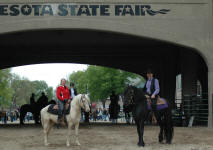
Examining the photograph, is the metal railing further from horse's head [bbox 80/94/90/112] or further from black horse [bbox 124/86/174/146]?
horse's head [bbox 80/94/90/112]

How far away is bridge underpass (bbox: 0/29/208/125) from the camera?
25.3 meters

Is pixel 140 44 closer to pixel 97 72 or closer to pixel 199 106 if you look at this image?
pixel 199 106

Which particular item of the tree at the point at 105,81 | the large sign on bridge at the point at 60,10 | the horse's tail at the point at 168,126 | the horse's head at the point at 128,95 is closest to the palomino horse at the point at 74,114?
the horse's head at the point at 128,95

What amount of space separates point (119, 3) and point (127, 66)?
15.8m

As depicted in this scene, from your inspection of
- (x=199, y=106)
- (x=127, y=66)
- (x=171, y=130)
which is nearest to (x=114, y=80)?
(x=127, y=66)

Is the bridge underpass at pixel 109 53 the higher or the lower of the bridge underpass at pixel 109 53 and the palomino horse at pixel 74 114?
the higher

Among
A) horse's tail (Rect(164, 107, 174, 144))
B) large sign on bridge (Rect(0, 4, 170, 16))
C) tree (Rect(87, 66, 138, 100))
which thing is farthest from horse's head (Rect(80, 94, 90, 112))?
tree (Rect(87, 66, 138, 100))

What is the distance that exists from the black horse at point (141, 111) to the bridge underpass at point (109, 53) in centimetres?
965

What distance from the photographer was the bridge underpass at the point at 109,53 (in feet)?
82.9

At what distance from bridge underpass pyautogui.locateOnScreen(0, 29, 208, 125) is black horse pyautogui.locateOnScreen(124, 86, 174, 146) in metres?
9.65

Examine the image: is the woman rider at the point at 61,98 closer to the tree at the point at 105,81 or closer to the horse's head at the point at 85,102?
the horse's head at the point at 85,102

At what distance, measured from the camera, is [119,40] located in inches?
1018

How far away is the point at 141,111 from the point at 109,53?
20.3m

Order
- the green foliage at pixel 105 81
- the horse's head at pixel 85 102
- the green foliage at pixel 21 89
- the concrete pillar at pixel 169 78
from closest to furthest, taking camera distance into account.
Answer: the horse's head at pixel 85 102 < the concrete pillar at pixel 169 78 < the green foliage at pixel 105 81 < the green foliage at pixel 21 89
